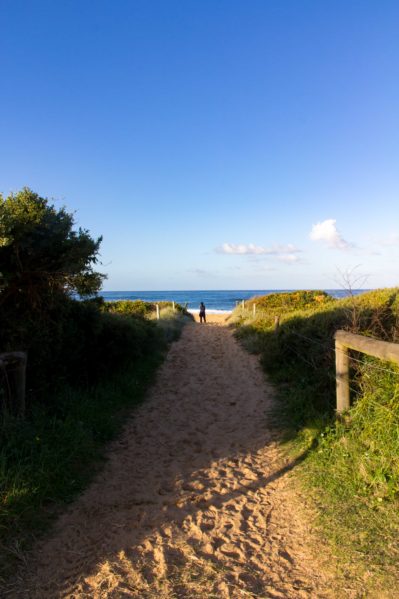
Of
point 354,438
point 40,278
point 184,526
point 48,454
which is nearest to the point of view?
point 184,526

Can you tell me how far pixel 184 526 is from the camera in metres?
3.74

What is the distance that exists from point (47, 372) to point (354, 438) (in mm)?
4148

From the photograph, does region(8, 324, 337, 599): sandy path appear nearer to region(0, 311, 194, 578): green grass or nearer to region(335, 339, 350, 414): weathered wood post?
region(0, 311, 194, 578): green grass

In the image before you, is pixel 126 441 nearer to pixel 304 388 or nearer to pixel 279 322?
pixel 304 388

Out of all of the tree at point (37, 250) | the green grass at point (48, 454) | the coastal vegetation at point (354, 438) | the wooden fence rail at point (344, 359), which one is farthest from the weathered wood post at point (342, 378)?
the tree at point (37, 250)

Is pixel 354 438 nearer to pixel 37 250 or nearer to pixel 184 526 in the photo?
pixel 184 526

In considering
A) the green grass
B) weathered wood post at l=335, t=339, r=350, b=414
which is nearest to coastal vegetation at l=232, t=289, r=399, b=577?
weathered wood post at l=335, t=339, r=350, b=414

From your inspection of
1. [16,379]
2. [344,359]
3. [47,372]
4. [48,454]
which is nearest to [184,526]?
[48,454]

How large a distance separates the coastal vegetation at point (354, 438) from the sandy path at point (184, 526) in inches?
12.7

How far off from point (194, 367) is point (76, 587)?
8.78 meters

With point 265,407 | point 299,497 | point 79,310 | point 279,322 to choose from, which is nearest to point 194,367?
point 279,322

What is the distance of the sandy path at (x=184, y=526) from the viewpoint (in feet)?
9.67

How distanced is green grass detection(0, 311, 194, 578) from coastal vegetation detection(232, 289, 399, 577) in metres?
2.48

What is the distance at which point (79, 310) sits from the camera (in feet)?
23.1
